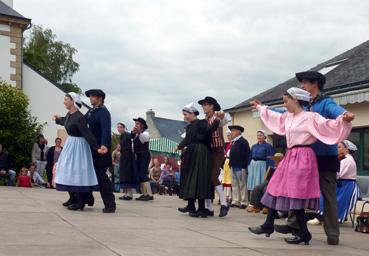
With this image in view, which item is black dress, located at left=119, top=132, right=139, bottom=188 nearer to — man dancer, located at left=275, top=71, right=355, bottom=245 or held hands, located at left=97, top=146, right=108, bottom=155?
held hands, located at left=97, top=146, right=108, bottom=155

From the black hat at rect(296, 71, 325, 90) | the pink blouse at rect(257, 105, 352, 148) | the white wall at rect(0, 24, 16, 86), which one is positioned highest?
the white wall at rect(0, 24, 16, 86)

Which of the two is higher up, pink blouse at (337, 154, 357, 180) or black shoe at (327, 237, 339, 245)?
pink blouse at (337, 154, 357, 180)

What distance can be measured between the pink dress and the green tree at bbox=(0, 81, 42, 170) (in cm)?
1477

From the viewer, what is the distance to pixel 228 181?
47.8 feet

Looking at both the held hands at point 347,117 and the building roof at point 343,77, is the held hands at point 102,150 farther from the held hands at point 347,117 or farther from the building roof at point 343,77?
the building roof at point 343,77

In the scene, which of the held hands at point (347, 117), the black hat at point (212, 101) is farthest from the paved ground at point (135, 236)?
the black hat at point (212, 101)

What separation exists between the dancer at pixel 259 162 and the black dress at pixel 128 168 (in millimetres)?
2500

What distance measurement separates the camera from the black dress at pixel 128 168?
13.3 m

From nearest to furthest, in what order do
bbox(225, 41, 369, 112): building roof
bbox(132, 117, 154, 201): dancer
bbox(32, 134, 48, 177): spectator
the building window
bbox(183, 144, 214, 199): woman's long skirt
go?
bbox(183, 144, 214, 199): woman's long skirt < bbox(132, 117, 154, 201): dancer < bbox(225, 41, 369, 112): building roof < the building window < bbox(32, 134, 48, 177): spectator

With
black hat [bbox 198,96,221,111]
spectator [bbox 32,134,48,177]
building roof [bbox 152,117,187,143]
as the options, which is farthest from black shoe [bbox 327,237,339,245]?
building roof [bbox 152,117,187,143]

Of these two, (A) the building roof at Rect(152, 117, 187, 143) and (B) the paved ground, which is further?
(A) the building roof at Rect(152, 117, 187, 143)

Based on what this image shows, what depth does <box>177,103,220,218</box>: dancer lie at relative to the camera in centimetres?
959

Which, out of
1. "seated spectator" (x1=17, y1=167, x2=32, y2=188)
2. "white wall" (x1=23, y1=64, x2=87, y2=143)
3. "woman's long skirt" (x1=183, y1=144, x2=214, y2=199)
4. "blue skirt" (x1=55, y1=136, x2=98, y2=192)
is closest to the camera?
"blue skirt" (x1=55, y1=136, x2=98, y2=192)

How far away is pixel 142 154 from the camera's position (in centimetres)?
1359
